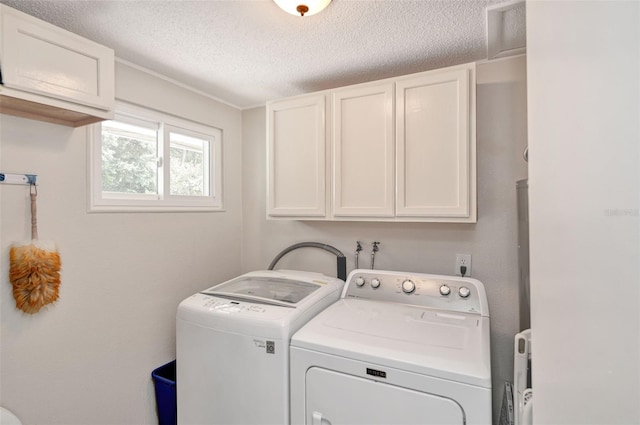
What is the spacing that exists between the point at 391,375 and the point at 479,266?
1.07 m

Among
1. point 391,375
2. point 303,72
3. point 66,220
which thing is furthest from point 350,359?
point 303,72

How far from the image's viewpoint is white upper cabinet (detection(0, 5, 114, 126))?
118 centimetres

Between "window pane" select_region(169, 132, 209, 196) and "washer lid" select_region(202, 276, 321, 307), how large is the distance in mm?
832

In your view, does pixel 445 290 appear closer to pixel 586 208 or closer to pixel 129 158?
pixel 586 208

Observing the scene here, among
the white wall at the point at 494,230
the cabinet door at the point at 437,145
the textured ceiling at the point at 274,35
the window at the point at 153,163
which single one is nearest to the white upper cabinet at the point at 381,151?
the cabinet door at the point at 437,145

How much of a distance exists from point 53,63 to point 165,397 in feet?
6.29

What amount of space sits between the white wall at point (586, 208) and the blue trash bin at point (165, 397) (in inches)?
82.6

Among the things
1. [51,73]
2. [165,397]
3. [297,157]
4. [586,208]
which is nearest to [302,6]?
[297,157]

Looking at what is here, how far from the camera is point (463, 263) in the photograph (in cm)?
196

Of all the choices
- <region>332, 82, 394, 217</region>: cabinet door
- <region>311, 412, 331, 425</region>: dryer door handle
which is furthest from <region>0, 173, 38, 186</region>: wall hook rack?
<region>311, 412, 331, 425</region>: dryer door handle

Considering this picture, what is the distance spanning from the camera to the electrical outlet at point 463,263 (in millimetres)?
1950

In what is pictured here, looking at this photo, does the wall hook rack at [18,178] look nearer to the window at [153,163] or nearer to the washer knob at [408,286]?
the window at [153,163]

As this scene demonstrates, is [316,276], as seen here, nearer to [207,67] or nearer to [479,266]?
[479,266]

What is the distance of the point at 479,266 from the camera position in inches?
76.3
